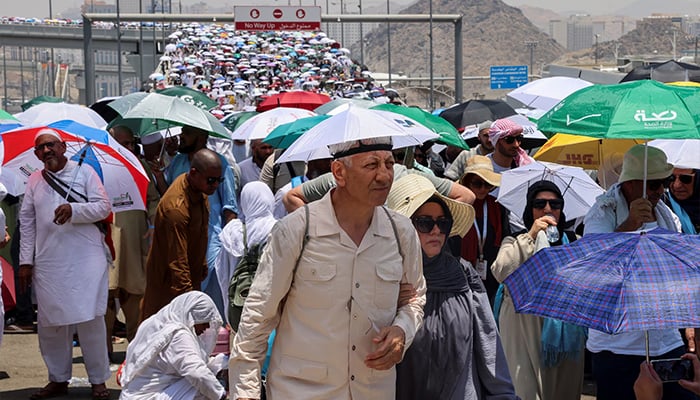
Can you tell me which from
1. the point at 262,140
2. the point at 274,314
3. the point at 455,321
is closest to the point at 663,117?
the point at 455,321

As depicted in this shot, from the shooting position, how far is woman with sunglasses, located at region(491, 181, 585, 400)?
7.22 metres

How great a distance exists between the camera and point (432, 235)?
18.3 ft

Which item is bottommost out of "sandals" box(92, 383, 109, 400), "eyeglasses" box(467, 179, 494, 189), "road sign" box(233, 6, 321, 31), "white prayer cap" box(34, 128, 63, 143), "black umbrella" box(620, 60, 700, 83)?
"sandals" box(92, 383, 109, 400)

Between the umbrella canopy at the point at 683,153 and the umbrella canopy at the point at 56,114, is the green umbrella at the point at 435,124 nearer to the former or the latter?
the umbrella canopy at the point at 683,153

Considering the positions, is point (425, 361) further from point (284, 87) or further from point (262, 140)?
point (284, 87)

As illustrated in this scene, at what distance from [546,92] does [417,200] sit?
9622 mm

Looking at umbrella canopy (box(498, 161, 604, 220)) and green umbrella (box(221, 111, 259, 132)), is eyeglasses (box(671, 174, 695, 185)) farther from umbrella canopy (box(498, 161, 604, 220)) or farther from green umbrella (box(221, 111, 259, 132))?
green umbrella (box(221, 111, 259, 132))

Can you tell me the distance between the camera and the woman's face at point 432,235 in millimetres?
5547

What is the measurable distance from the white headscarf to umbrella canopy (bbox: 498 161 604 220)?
235 centimetres

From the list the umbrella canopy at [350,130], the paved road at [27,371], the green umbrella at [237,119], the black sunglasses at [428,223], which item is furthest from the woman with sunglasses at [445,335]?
the green umbrella at [237,119]

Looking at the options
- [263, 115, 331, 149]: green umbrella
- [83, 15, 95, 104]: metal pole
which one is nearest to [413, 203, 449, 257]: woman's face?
[263, 115, 331, 149]: green umbrella

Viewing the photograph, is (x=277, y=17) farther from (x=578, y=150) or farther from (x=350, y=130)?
(x=350, y=130)

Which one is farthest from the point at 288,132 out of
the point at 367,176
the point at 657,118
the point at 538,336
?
the point at 367,176

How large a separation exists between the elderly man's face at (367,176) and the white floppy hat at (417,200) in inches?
29.0
